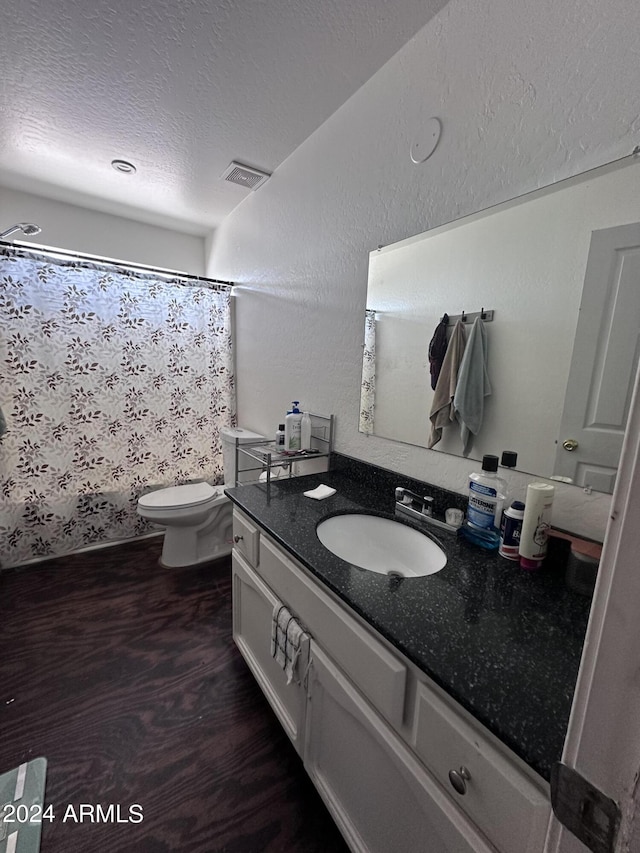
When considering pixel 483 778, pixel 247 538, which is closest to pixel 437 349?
pixel 247 538

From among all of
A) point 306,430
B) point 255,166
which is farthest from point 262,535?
point 255,166

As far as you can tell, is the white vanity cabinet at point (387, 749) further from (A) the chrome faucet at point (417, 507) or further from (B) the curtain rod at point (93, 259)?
(B) the curtain rod at point (93, 259)

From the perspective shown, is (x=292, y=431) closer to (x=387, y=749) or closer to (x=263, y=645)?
(x=263, y=645)

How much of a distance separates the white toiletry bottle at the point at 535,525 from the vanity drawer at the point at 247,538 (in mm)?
798

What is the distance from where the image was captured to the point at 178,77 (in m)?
1.38

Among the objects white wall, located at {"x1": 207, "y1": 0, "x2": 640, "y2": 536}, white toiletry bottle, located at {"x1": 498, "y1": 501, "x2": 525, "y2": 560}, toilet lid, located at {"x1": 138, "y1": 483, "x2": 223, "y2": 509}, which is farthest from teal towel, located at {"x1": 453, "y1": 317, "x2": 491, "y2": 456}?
toilet lid, located at {"x1": 138, "y1": 483, "x2": 223, "y2": 509}

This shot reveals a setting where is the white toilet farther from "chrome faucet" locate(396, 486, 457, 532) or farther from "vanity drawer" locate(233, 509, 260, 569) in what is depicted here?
"chrome faucet" locate(396, 486, 457, 532)

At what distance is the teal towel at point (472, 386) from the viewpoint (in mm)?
1065

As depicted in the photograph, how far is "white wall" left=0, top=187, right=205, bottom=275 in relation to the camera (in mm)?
2316

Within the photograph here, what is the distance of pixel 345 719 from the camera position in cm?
83

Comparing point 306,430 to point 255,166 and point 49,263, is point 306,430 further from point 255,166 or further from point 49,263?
point 49,263

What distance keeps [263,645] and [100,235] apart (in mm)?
3000

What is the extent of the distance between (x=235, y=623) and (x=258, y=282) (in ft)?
6.50

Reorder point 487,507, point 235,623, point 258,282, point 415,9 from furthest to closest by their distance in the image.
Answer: point 258,282 → point 235,623 → point 415,9 → point 487,507
